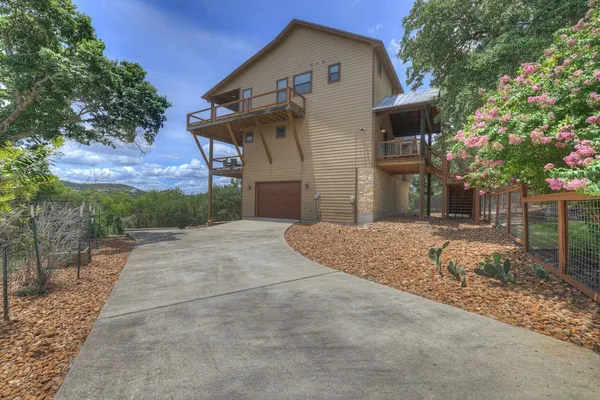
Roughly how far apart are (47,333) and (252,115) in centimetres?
1191

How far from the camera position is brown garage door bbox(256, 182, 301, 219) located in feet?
46.7

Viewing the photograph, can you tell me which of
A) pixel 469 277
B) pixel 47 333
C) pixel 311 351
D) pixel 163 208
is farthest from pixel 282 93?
pixel 311 351

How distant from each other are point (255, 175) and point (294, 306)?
12.5 m

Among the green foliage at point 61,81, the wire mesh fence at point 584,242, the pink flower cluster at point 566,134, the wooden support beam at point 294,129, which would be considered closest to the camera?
the wire mesh fence at point 584,242

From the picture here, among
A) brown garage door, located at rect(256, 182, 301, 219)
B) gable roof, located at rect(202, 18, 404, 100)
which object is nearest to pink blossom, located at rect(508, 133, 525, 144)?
gable roof, located at rect(202, 18, 404, 100)

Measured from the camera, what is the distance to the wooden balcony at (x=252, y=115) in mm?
12875

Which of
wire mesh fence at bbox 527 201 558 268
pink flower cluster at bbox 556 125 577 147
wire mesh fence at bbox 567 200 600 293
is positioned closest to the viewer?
wire mesh fence at bbox 567 200 600 293

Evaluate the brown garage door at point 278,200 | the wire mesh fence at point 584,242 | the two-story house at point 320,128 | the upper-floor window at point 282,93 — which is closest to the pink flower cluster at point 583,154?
the wire mesh fence at point 584,242

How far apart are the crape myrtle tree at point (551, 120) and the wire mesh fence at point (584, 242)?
1.42ft

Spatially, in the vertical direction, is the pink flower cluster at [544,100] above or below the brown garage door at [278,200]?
above

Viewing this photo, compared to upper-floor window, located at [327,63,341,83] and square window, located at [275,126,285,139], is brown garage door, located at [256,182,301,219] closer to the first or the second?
square window, located at [275,126,285,139]

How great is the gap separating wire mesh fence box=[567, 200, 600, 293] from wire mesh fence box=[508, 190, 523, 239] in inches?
97.4

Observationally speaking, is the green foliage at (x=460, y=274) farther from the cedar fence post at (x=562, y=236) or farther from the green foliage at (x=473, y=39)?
the green foliage at (x=473, y=39)

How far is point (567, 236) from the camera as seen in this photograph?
13.5 ft
